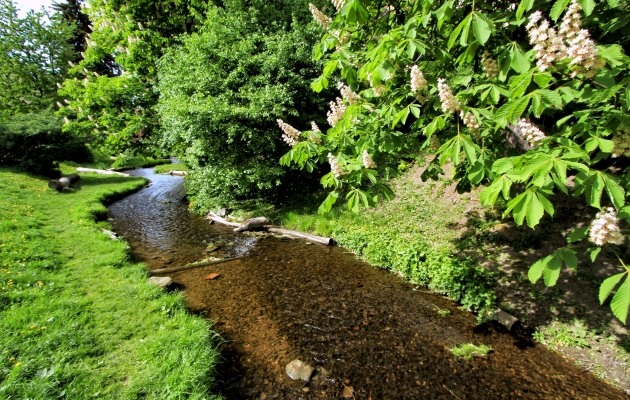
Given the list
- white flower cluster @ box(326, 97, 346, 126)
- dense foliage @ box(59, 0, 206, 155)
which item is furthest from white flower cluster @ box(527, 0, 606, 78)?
dense foliage @ box(59, 0, 206, 155)

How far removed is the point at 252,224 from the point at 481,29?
9.91m

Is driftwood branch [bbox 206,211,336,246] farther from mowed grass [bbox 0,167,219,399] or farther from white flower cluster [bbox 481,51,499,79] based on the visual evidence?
white flower cluster [bbox 481,51,499,79]

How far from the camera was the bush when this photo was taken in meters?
16.9

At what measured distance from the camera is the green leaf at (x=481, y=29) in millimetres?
2299

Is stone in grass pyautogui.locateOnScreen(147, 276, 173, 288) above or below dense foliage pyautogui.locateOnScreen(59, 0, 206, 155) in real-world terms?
below

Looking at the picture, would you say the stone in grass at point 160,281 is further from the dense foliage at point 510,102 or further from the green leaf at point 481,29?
the green leaf at point 481,29

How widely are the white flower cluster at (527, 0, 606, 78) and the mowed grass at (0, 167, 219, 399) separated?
524 centimetres

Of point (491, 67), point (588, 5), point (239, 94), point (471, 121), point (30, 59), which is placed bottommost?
point (471, 121)

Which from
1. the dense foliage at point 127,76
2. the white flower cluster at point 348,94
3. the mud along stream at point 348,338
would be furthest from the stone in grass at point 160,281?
the dense foliage at point 127,76

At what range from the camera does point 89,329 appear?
4.45 metres

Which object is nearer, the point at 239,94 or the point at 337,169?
the point at 337,169

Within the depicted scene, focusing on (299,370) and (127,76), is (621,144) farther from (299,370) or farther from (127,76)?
(127,76)

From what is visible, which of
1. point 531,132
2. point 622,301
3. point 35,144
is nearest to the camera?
point 622,301

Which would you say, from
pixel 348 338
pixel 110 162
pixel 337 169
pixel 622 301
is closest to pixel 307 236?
pixel 348 338
